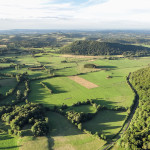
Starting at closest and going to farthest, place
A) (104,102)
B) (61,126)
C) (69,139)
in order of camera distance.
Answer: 1. (69,139)
2. (61,126)
3. (104,102)

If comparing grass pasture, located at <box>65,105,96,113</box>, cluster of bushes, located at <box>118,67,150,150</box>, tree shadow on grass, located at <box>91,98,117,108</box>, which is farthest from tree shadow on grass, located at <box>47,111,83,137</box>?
tree shadow on grass, located at <box>91,98,117,108</box>

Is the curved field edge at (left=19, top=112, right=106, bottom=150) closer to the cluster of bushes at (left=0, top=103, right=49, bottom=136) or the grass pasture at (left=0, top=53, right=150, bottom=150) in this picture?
the grass pasture at (left=0, top=53, right=150, bottom=150)

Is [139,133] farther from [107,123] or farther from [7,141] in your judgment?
[7,141]

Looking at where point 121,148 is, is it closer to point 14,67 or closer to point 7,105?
point 7,105

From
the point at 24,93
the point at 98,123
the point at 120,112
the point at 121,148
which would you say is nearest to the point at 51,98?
the point at 24,93

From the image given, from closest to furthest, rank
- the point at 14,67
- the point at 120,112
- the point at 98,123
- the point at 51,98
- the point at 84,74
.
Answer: the point at 98,123 → the point at 120,112 → the point at 51,98 → the point at 84,74 → the point at 14,67

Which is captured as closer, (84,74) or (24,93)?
(24,93)

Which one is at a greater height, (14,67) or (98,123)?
(14,67)

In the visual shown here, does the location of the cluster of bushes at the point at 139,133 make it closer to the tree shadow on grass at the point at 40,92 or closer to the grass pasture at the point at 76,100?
the grass pasture at the point at 76,100

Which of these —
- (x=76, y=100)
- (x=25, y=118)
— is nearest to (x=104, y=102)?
(x=76, y=100)
